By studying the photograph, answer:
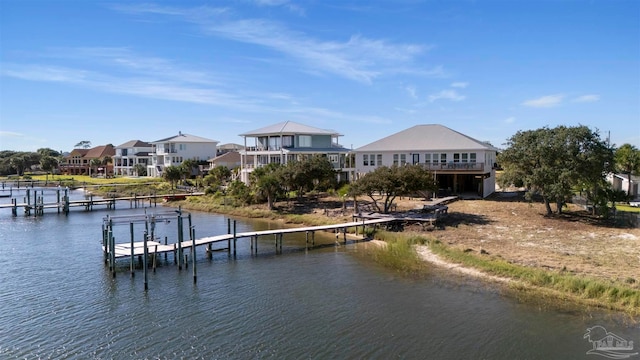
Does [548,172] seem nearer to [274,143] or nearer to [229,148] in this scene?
[274,143]

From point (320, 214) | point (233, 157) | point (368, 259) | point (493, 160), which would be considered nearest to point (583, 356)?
point (368, 259)

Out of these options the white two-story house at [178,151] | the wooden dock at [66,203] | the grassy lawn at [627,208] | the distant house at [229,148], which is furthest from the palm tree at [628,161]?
the distant house at [229,148]

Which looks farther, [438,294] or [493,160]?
[493,160]

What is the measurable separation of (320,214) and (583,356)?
31824 millimetres

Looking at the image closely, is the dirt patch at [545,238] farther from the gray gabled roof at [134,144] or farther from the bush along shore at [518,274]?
the gray gabled roof at [134,144]

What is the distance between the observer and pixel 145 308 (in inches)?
885

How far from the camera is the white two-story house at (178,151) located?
94.0 m

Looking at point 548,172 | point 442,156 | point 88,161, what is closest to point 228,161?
point 442,156

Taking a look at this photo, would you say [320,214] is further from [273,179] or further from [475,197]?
[475,197]

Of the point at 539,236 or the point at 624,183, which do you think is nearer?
the point at 539,236

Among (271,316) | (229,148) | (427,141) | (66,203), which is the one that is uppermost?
(229,148)

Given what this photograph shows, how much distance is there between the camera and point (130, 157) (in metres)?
111

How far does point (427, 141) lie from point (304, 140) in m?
18.6

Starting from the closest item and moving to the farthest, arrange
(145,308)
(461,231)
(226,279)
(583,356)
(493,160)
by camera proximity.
Result: (583,356), (145,308), (226,279), (461,231), (493,160)
